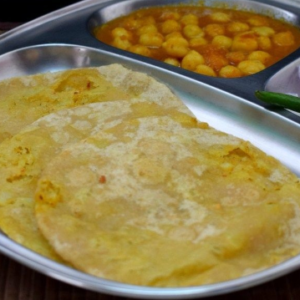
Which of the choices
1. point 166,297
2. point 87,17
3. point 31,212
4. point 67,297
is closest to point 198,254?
point 166,297

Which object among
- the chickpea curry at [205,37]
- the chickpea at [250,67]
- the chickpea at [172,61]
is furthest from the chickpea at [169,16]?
the chickpea at [250,67]

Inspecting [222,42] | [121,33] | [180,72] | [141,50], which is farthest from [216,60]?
[121,33]

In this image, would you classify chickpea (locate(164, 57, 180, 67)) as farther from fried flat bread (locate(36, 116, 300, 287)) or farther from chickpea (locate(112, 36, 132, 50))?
fried flat bread (locate(36, 116, 300, 287))

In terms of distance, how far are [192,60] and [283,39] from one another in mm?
741

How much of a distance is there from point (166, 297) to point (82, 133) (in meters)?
1.08

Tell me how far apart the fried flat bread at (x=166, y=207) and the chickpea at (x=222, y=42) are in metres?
1.29

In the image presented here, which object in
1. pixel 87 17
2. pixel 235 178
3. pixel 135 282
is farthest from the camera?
pixel 87 17

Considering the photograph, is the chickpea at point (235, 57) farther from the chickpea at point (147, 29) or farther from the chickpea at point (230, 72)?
the chickpea at point (147, 29)

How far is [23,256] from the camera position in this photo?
5.56ft

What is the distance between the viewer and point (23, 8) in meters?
4.49

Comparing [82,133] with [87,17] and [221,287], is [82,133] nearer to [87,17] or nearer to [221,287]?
[221,287]

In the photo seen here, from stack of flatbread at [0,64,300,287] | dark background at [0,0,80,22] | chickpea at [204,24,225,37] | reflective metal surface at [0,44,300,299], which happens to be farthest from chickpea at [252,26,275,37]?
dark background at [0,0,80,22]

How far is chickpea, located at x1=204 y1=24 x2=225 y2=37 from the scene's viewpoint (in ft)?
11.8

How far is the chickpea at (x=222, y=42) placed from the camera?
137 inches
